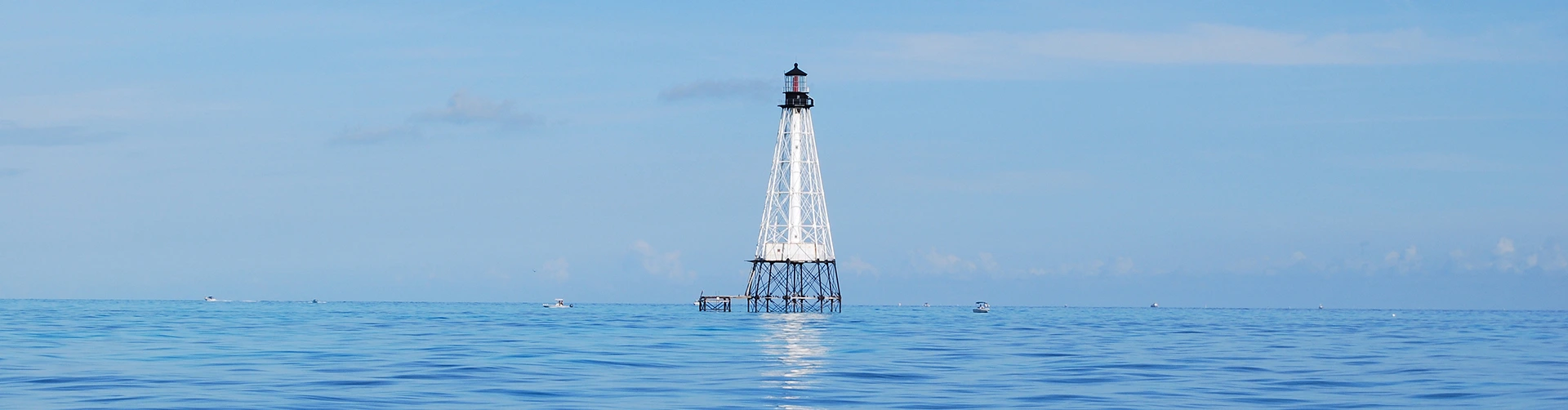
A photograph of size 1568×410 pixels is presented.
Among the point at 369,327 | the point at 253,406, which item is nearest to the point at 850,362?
the point at 253,406

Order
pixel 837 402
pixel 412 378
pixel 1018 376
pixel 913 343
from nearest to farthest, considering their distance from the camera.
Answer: pixel 837 402, pixel 412 378, pixel 1018 376, pixel 913 343

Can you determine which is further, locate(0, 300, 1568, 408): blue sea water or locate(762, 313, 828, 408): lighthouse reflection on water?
locate(762, 313, 828, 408): lighthouse reflection on water

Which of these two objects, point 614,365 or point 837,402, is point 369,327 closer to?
point 614,365

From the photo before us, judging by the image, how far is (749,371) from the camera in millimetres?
45594

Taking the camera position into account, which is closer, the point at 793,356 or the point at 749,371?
the point at 749,371

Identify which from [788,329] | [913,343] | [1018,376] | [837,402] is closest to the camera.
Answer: [837,402]

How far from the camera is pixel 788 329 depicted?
85750 millimetres

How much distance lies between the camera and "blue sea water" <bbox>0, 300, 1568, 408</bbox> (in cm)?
3472

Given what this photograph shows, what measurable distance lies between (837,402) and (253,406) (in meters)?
12.4

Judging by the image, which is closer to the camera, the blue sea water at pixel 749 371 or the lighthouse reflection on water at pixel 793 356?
the blue sea water at pixel 749 371

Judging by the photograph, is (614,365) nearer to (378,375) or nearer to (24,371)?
(378,375)

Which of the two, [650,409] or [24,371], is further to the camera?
[24,371]

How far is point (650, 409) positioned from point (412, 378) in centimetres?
1062

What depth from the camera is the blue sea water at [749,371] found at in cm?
3472
